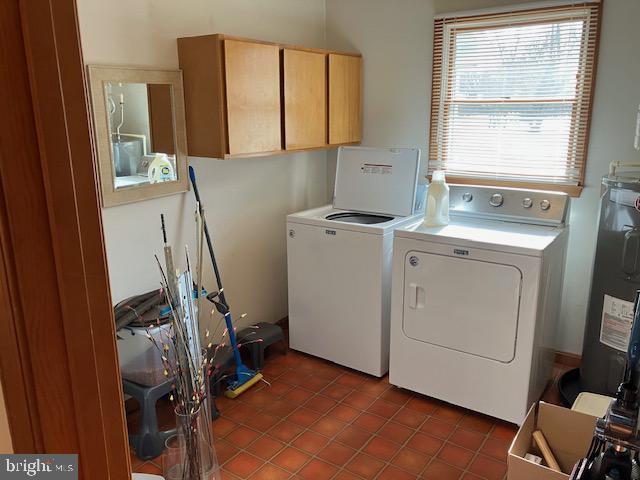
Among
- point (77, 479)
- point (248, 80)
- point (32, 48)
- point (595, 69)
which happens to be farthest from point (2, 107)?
point (595, 69)

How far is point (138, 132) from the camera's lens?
2.64 meters

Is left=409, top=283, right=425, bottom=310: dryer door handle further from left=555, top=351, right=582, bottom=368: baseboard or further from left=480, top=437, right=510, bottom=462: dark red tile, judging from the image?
left=555, top=351, right=582, bottom=368: baseboard

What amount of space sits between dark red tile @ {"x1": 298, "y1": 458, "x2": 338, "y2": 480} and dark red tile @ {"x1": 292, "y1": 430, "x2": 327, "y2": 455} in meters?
0.08

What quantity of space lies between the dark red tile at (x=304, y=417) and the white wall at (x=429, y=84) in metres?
1.60

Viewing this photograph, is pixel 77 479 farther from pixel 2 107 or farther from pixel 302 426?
pixel 302 426

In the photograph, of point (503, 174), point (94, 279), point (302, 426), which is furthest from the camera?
point (503, 174)

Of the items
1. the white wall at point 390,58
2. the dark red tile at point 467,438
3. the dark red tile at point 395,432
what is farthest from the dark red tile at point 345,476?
the white wall at point 390,58

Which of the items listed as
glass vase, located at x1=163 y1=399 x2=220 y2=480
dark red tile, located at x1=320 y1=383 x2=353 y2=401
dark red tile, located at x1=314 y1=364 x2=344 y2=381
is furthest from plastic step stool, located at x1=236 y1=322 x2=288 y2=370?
glass vase, located at x1=163 y1=399 x2=220 y2=480

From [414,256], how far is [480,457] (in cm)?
101

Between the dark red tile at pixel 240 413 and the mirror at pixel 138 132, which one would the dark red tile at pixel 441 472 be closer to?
the dark red tile at pixel 240 413

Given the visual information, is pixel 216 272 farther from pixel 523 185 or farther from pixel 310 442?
pixel 523 185

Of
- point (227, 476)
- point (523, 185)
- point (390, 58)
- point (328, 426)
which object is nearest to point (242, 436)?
point (227, 476)

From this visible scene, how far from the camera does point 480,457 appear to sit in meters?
2.45

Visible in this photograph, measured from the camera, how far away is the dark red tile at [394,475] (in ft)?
7.59
